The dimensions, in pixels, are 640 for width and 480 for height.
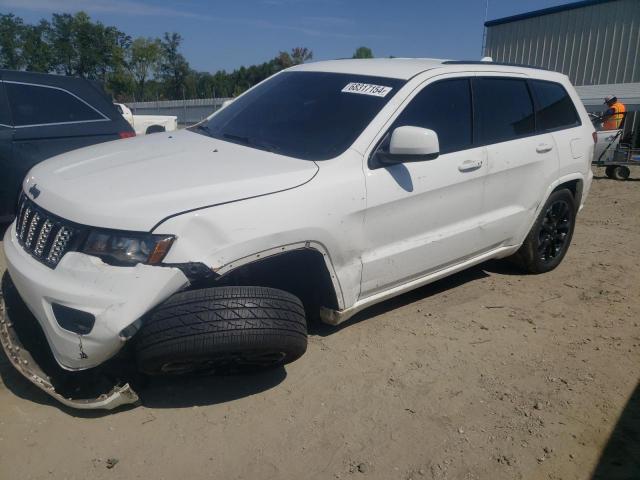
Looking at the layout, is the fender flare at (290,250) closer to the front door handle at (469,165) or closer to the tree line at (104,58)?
the front door handle at (469,165)

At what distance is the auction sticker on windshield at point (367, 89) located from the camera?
138 inches

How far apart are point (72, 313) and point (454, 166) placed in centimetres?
246

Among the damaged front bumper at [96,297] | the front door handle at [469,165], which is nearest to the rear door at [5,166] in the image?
the damaged front bumper at [96,297]

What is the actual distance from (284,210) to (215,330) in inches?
27.0

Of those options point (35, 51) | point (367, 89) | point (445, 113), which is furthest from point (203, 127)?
point (35, 51)

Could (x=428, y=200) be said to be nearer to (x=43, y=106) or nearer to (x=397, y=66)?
(x=397, y=66)

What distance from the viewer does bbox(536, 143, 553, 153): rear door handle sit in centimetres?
435

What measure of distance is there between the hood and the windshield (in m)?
0.22

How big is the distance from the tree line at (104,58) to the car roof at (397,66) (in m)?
33.8

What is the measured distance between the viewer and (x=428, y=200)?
3527 millimetres

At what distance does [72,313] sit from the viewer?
8.21 feet

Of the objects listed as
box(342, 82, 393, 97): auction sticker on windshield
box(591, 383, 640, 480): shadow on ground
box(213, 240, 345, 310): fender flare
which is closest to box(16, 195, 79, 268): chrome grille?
box(213, 240, 345, 310): fender flare

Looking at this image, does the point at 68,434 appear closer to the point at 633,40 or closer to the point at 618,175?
the point at 618,175

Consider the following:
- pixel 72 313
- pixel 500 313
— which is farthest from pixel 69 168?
pixel 500 313
